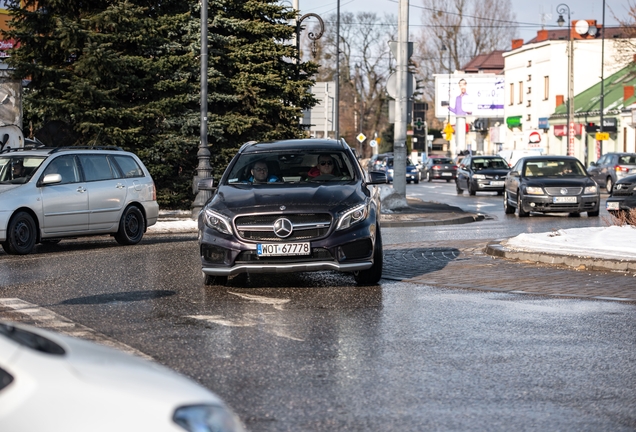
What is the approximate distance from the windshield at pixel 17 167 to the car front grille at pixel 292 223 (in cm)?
690

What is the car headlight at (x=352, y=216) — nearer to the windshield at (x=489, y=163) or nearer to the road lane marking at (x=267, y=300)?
the road lane marking at (x=267, y=300)

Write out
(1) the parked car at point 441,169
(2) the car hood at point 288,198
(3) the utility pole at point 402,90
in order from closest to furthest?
(2) the car hood at point 288,198, (3) the utility pole at point 402,90, (1) the parked car at point 441,169

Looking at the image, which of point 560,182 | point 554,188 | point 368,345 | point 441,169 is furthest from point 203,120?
point 441,169

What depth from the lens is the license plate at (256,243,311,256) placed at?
10680 mm

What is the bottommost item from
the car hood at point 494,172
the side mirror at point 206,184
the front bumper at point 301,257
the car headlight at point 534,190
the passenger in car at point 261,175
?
the car hood at point 494,172

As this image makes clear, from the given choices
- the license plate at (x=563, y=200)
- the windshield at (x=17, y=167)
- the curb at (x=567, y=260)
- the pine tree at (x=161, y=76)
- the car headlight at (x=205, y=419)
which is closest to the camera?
the car headlight at (x=205, y=419)

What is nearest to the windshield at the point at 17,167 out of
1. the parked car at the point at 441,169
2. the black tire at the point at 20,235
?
the black tire at the point at 20,235

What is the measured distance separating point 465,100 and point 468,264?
87.2m

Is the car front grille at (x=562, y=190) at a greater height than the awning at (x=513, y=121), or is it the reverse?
the awning at (x=513, y=121)

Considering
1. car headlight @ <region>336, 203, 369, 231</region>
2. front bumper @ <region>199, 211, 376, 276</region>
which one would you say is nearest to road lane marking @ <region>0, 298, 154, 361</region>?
front bumper @ <region>199, 211, 376, 276</region>

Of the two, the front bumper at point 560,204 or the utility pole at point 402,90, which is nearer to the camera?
the front bumper at point 560,204

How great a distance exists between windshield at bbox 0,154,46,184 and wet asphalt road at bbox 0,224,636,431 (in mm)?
4194

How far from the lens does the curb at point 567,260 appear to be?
41.6ft

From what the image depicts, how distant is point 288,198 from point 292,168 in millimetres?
1315
